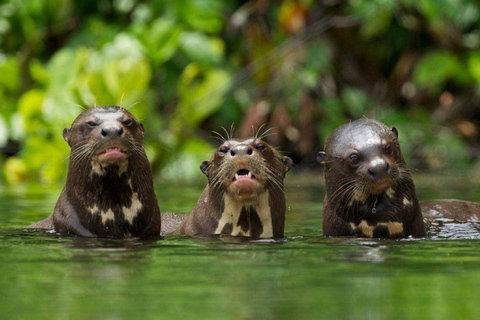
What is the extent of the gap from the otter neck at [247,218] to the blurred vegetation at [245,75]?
5765mm

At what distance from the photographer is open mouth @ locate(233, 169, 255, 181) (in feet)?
15.9

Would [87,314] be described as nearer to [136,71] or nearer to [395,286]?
[395,286]

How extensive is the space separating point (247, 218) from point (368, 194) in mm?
589

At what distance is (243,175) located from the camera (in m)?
4.88

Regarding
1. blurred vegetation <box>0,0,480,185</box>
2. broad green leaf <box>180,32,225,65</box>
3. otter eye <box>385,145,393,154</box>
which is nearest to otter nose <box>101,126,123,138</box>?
otter eye <box>385,145,393,154</box>

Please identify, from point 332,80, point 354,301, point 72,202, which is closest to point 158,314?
point 354,301

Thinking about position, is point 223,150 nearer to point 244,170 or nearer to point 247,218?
point 244,170

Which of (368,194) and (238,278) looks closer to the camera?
(238,278)

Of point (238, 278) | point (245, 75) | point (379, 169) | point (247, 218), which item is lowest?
point (238, 278)

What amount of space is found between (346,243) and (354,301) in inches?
63.9

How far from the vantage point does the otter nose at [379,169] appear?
4707 millimetres

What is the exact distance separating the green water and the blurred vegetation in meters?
5.86

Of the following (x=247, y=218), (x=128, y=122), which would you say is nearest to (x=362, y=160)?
(x=247, y=218)

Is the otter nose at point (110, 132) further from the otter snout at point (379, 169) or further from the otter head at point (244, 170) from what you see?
the otter snout at point (379, 169)
